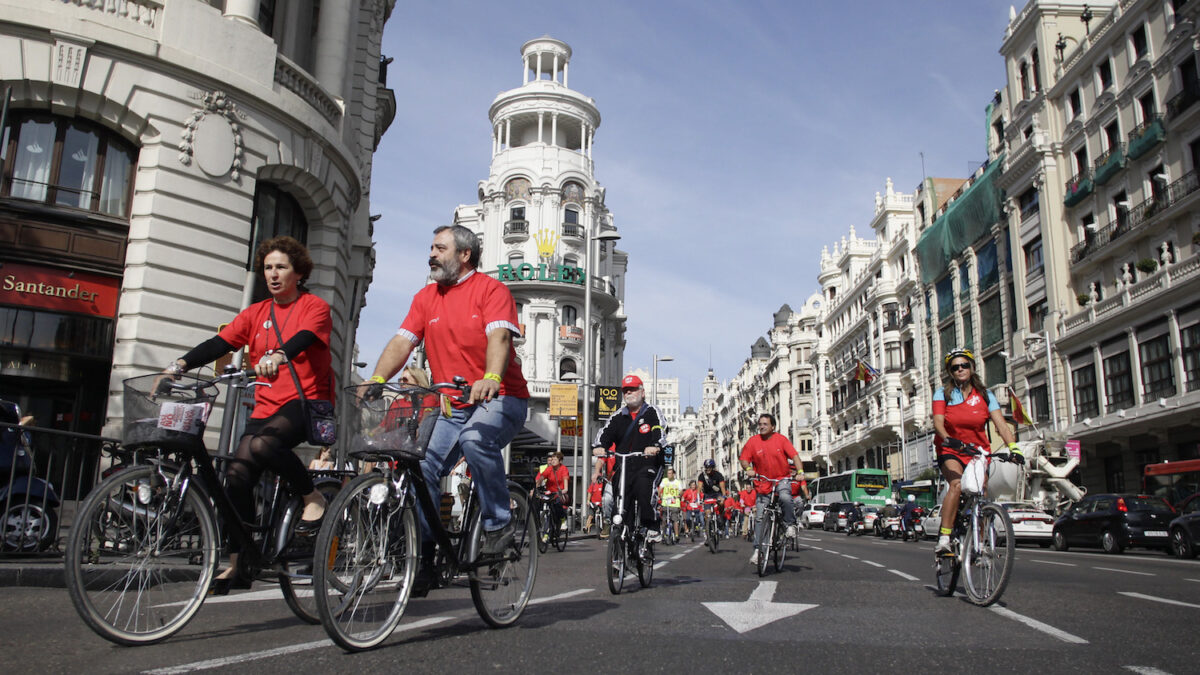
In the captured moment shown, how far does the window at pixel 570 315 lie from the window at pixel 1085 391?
31696mm

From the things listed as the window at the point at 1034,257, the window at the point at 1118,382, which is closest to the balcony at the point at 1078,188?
the window at the point at 1034,257

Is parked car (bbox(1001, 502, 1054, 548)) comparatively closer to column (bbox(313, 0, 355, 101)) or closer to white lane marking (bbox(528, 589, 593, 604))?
column (bbox(313, 0, 355, 101))

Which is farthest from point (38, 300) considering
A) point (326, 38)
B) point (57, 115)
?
point (326, 38)

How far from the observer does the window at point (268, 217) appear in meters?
15.4

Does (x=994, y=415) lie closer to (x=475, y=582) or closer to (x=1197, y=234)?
(x=475, y=582)

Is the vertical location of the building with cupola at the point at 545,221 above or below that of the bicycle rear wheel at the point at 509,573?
above

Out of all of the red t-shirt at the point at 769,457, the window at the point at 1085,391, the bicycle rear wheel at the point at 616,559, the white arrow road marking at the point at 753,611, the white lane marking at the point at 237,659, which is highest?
the window at the point at 1085,391

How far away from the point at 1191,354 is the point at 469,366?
101 feet

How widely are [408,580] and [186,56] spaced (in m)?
12.2

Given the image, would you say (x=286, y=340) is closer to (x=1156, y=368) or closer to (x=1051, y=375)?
(x=1156, y=368)

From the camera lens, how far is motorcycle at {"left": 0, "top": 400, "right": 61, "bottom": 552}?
7391 mm

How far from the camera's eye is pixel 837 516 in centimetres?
4269

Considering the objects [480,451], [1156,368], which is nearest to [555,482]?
[480,451]

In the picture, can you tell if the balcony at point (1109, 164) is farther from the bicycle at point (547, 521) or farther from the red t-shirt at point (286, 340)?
the red t-shirt at point (286, 340)
